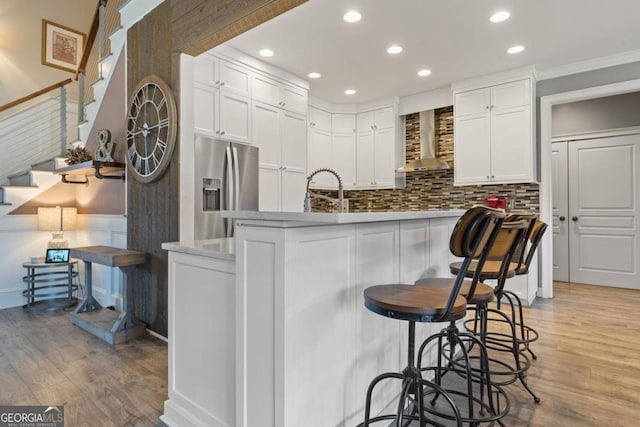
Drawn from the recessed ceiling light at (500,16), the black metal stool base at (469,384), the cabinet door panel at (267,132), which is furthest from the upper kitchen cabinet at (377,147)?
the black metal stool base at (469,384)

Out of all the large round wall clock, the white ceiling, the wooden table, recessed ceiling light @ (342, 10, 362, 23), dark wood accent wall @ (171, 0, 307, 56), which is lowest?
the wooden table

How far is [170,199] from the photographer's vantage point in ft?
9.50

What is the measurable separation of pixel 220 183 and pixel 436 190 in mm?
3212

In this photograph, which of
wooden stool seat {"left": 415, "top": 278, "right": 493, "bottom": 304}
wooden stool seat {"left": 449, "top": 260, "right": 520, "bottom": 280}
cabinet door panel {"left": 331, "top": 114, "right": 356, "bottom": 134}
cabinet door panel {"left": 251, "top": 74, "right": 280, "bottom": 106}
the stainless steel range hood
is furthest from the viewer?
cabinet door panel {"left": 331, "top": 114, "right": 356, "bottom": 134}

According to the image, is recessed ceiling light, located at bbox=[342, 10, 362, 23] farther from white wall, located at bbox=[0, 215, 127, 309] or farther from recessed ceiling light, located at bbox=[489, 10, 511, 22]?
white wall, located at bbox=[0, 215, 127, 309]

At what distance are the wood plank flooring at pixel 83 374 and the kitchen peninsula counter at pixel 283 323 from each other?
0.35m

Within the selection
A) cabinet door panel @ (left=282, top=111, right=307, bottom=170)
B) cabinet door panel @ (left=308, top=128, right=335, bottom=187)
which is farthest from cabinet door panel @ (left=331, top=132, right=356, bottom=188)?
cabinet door panel @ (left=282, top=111, right=307, bottom=170)

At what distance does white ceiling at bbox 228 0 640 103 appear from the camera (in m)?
2.84

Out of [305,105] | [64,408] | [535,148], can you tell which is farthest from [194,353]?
[535,148]

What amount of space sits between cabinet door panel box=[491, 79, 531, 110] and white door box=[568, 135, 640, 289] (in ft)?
5.99

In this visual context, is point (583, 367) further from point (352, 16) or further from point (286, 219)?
point (352, 16)

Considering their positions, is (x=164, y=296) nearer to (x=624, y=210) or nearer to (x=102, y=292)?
(x=102, y=292)

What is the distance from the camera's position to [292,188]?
4.33 meters

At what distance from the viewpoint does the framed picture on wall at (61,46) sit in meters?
4.99
